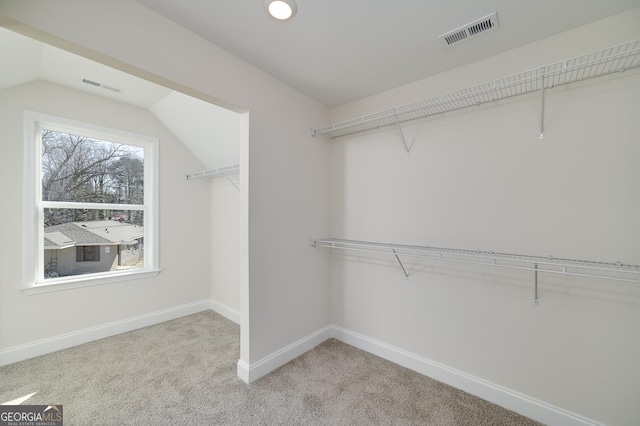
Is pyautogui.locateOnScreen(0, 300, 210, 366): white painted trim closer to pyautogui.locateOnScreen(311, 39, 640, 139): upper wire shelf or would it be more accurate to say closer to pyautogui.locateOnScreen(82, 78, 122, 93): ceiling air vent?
pyautogui.locateOnScreen(82, 78, 122, 93): ceiling air vent

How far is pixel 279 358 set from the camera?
6.66 ft

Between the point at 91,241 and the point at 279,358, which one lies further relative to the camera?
the point at 91,241

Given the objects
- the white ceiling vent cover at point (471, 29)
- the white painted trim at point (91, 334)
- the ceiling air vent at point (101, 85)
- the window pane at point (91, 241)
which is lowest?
the white painted trim at point (91, 334)

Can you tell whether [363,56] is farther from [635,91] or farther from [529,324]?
[529,324]

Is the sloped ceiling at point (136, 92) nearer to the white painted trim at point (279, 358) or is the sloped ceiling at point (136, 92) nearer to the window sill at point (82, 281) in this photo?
the window sill at point (82, 281)

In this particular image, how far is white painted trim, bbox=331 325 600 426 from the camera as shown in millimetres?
1448

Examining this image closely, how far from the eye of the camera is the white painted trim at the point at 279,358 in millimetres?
1845

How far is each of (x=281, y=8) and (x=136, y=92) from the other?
2024 mm

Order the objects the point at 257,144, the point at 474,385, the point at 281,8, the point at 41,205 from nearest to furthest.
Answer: the point at 281,8
the point at 474,385
the point at 257,144
the point at 41,205

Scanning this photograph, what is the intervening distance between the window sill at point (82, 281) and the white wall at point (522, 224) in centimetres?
258

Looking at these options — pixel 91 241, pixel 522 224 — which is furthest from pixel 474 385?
pixel 91 241

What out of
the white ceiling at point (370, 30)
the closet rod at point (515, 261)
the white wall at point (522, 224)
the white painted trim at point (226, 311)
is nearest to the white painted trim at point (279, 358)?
the white wall at point (522, 224)

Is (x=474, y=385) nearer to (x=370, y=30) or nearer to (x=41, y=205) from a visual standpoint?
(x=370, y=30)

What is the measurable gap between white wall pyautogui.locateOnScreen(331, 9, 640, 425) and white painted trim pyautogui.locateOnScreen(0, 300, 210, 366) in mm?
2360
